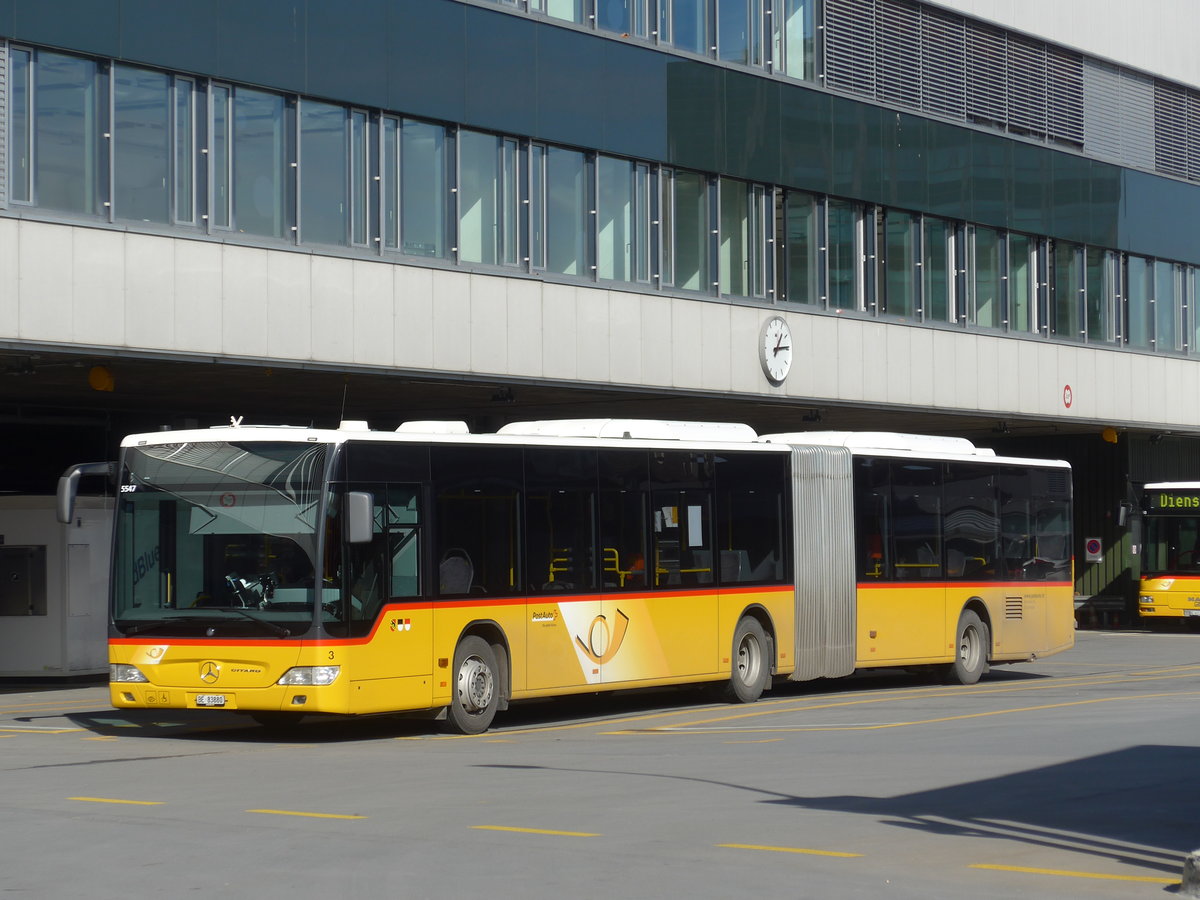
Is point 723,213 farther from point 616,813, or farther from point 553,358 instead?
point 616,813

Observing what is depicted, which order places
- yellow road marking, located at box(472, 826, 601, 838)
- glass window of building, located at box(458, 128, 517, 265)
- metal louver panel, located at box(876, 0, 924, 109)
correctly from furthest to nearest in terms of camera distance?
metal louver panel, located at box(876, 0, 924, 109) < glass window of building, located at box(458, 128, 517, 265) < yellow road marking, located at box(472, 826, 601, 838)

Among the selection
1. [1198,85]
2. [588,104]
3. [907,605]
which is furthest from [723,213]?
[1198,85]

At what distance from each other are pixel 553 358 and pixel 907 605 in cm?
681

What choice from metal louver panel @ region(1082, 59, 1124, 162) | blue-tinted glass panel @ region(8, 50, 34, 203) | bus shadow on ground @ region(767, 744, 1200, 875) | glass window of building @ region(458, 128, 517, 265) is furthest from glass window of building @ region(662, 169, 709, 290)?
bus shadow on ground @ region(767, 744, 1200, 875)

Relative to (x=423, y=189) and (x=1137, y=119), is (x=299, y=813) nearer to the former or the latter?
(x=423, y=189)

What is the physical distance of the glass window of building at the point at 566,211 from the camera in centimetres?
2830

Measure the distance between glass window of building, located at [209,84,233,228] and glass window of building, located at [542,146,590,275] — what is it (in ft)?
18.6

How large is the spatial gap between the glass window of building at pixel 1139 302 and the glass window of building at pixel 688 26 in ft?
48.9

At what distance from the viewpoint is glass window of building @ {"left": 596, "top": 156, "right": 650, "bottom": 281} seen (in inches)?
1152

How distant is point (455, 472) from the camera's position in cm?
1778

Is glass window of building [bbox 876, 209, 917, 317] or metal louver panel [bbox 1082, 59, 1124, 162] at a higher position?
metal louver panel [bbox 1082, 59, 1124, 162]

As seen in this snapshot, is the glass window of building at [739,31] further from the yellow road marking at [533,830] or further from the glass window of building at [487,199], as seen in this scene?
the yellow road marking at [533,830]

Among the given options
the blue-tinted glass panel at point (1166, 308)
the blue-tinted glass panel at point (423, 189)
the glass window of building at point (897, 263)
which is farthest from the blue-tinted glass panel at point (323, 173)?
the blue-tinted glass panel at point (1166, 308)

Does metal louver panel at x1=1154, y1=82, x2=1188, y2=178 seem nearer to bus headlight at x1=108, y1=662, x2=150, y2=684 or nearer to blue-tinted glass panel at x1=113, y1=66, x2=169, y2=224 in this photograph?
blue-tinted glass panel at x1=113, y1=66, x2=169, y2=224
